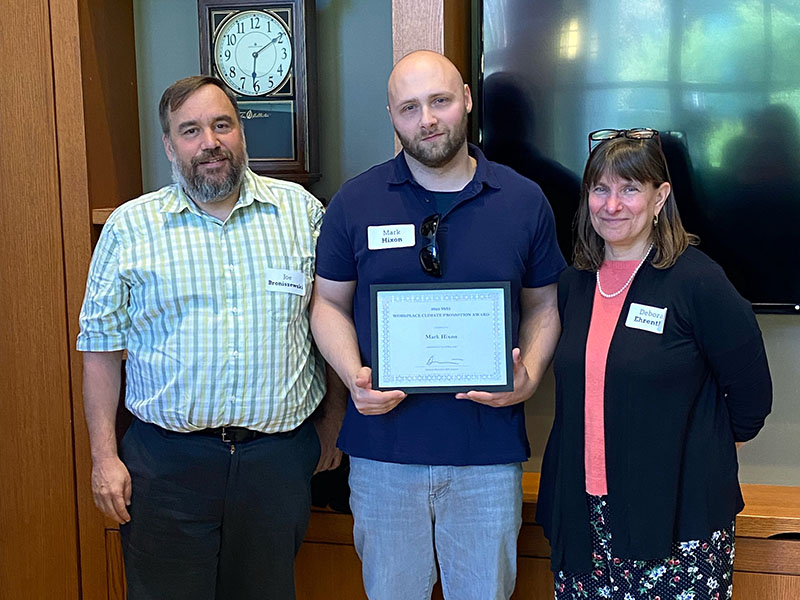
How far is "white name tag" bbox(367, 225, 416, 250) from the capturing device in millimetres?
1733

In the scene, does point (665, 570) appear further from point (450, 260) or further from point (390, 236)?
point (390, 236)

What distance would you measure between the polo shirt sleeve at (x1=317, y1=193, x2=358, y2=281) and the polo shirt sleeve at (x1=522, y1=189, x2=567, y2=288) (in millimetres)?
377

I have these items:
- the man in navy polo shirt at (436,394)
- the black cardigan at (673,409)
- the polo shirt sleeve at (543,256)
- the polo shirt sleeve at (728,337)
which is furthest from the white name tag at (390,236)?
the polo shirt sleeve at (728,337)

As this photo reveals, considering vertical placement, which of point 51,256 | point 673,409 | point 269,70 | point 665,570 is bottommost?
point 665,570

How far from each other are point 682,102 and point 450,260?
86 centimetres

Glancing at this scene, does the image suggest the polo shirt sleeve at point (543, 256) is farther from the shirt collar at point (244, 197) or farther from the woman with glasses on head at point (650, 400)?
the shirt collar at point (244, 197)

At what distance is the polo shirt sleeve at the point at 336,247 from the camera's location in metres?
1.80

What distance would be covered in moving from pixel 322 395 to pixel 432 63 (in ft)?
2.59

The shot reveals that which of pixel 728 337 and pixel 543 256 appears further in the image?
pixel 543 256

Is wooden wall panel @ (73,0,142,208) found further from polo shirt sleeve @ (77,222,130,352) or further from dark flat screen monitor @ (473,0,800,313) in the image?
dark flat screen monitor @ (473,0,800,313)

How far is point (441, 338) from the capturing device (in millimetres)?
1709

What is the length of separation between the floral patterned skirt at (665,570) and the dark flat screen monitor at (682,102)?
80cm

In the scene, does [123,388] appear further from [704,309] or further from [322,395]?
[704,309]
